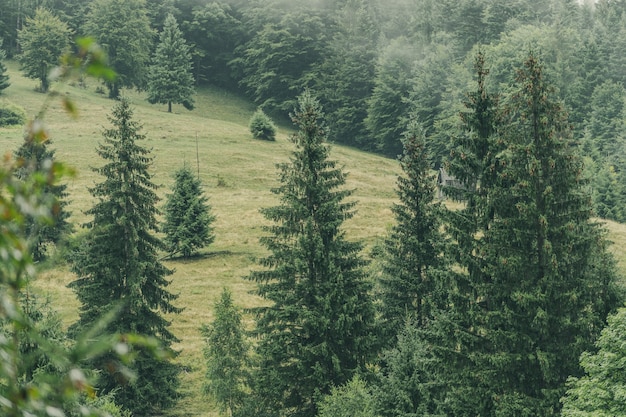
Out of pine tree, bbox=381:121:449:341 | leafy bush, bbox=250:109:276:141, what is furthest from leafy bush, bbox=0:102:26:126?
pine tree, bbox=381:121:449:341

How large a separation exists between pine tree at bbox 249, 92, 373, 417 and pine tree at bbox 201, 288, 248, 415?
84cm

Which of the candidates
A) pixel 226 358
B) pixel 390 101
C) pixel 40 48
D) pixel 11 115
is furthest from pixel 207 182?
pixel 390 101

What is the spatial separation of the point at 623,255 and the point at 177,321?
30.9 metres

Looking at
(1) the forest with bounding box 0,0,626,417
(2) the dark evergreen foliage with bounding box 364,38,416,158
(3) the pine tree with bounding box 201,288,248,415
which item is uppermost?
(2) the dark evergreen foliage with bounding box 364,38,416,158

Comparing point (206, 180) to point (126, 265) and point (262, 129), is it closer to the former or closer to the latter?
point (262, 129)

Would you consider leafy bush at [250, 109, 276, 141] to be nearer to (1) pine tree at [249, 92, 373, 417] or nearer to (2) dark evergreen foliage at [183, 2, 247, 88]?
(2) dark evergreen foliage at [183, 2, 247, 88]

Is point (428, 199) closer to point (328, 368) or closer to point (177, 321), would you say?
point (328, 368)

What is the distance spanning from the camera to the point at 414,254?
88.9 ft

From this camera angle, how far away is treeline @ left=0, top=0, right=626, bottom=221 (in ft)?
299

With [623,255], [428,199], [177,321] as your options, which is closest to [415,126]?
[428,199]

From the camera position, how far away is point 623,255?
4575cm

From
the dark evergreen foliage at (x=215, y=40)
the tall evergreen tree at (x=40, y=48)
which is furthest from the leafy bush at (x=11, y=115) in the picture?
the dark evergreen foliage at (x=215, y=40)

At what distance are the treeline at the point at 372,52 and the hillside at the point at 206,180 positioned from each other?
8315 mm

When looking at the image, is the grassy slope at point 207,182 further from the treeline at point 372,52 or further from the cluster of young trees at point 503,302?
the treeline at point 372,52
